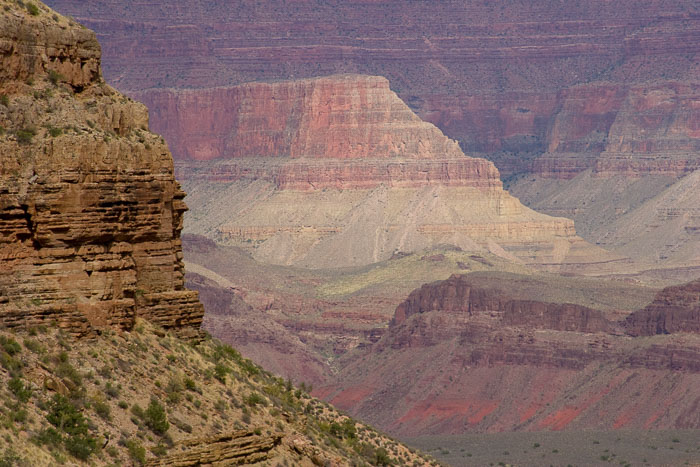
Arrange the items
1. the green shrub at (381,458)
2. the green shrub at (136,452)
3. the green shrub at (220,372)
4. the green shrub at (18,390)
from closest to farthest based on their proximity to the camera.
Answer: the green shrub at (18,390), the green shrub at (136,452), the green shrub at (220,372), the green shrub at (381,458)

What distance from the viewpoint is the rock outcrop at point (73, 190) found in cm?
3335

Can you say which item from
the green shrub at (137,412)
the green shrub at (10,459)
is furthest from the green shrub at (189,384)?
the green shrub at (10,459)

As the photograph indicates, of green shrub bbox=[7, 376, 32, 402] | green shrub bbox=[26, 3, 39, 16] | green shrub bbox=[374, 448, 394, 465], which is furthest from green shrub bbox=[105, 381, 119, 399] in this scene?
green shrub bbox=[374, 448, 394, 465]

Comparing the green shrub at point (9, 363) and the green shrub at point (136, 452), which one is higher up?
the green shrub at point (9, 363)

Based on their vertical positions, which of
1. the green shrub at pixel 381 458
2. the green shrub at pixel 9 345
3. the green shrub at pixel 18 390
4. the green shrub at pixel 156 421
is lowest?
the green shrub at pixel 381 458

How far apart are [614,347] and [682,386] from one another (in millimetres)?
7593

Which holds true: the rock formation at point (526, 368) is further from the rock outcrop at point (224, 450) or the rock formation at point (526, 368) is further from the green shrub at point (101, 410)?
the green shrub at point (101, 410)

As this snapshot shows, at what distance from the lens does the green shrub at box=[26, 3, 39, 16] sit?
3550 centimetres

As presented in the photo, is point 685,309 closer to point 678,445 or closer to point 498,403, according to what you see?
point 498,403

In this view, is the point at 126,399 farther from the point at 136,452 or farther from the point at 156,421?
the point at 136,452

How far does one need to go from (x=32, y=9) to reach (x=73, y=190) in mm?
3768

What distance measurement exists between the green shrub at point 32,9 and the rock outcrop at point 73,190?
41 millimetres

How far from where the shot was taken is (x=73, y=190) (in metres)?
33.5

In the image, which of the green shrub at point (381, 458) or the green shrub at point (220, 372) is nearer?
the green shrub at point (220, 372)
